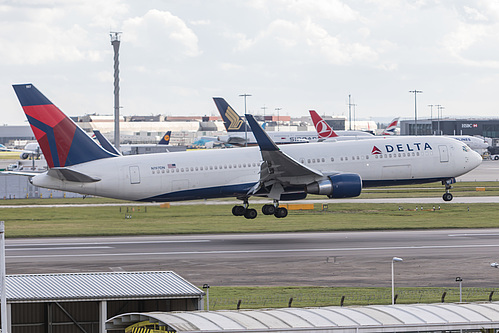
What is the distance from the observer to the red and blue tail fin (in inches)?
2109

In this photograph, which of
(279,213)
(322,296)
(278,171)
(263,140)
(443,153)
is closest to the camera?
(322,296)

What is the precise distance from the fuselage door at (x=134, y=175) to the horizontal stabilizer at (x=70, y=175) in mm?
2404

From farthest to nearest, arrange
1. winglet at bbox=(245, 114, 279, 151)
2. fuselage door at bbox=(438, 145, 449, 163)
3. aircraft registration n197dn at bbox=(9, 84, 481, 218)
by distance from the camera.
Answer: fuselage door at bbox=(438, 145, 449, 163) → aircraft registration n197dn at bbox=(9, 84, 481, 218) → winglet at bbox=(245, 114, 279, 151)

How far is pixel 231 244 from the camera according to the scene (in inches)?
2048

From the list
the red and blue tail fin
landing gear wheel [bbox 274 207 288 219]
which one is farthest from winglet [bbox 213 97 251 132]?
the red and blue tail fin

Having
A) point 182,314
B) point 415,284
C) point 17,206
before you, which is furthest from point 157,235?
point 182,314

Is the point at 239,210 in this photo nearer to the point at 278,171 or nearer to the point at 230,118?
the point at 278,171

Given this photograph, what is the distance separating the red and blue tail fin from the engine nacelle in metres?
16.0

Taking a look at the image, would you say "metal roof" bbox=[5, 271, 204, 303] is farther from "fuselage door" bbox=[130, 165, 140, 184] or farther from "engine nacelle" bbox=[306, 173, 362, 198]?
"engine nacelle" bbox=[306, 173, 362, 198]

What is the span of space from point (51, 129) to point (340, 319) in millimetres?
36510

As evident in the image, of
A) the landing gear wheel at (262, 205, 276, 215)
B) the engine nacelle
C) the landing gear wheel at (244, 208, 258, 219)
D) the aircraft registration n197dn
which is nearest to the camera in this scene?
the aircraft registration n197dn

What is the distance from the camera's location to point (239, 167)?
5791 centimetres

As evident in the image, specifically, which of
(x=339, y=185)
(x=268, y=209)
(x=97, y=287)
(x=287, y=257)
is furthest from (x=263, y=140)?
(x=97, y=287)

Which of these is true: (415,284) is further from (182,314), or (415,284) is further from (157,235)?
(157,235)
